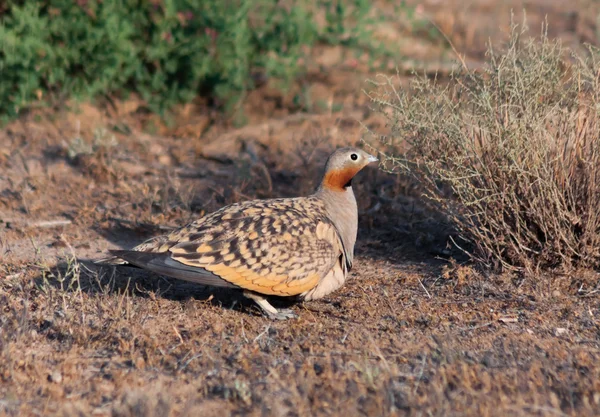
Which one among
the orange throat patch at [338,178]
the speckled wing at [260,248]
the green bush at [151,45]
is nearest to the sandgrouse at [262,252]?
the speckled wing at [260,248]

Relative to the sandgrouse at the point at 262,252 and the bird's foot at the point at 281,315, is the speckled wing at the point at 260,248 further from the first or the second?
the bird's foot at the point at 281,315

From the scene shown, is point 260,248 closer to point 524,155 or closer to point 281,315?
point 281,315

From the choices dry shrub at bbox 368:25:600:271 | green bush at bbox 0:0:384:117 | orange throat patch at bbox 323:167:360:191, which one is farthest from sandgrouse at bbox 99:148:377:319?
green bush at bbox 0:0:384:117

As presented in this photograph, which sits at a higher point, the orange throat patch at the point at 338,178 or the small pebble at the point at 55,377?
the orange throat patch at the point at 338,178

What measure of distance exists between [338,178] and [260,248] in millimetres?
921

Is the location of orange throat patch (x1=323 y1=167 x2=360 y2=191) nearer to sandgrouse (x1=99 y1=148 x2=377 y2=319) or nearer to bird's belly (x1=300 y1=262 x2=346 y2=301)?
sandgrouse (x1=99 y1=148 x2=377 y2=319)

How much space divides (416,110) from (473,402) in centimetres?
230

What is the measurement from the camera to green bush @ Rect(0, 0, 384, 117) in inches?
294

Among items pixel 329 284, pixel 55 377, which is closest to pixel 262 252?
pixel 329 284

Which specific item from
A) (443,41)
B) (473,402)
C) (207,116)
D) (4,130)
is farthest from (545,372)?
(443,41)

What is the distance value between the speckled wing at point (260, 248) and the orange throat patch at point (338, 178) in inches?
15.5

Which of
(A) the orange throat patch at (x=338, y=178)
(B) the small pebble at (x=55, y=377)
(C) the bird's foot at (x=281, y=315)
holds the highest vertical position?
(A) the orange throat patch at (x=338, y=178)

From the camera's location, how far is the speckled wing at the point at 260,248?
15.4 ft

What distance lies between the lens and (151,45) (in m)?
7.93
